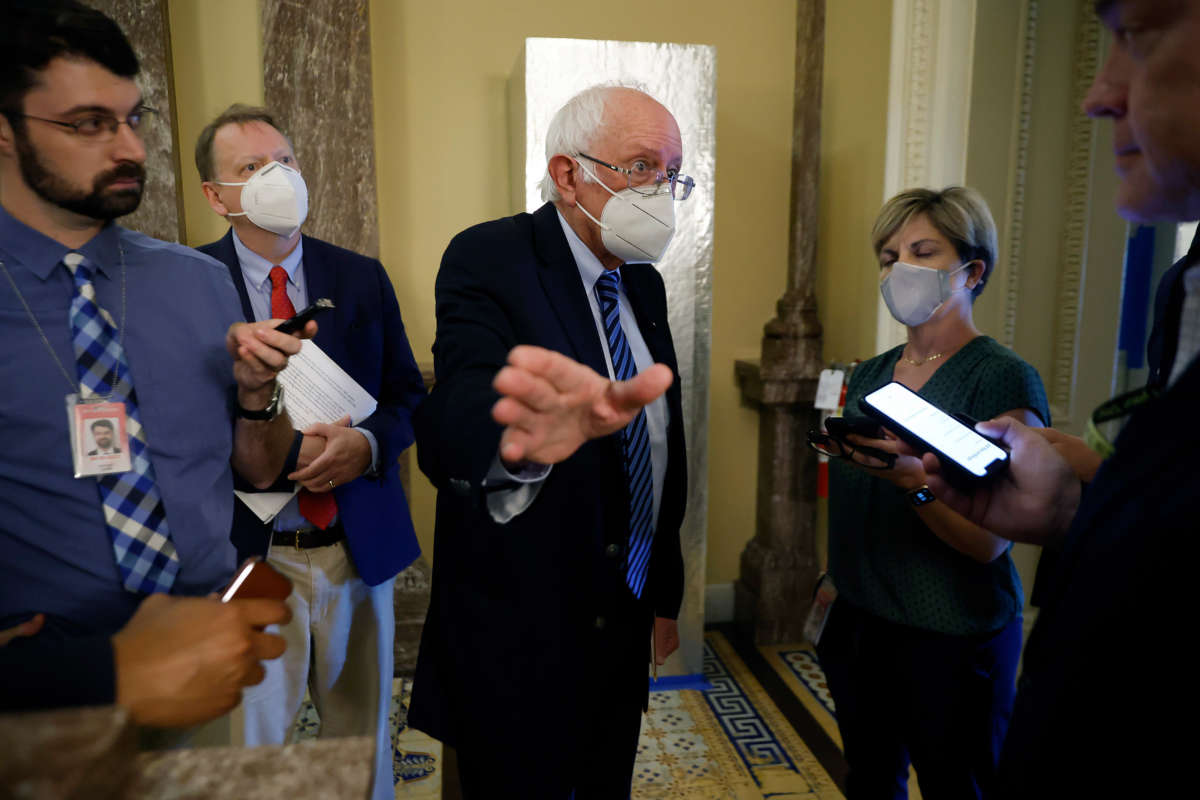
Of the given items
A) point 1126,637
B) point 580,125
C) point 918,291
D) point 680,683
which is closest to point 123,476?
point 580,125

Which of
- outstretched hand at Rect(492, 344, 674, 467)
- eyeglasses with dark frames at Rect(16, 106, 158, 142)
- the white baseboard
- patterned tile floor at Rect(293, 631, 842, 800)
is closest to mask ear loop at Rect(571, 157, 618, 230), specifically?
outstretched hand at Rect(492, 344, 674, 467)

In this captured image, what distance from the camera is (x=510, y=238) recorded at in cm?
151

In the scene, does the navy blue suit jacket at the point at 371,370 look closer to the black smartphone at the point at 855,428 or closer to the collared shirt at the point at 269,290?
the collared shirt at the point at 269,290

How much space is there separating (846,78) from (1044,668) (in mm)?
3299

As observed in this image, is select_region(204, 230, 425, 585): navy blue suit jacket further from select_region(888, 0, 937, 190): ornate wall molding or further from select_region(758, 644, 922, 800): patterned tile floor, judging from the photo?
select_region(888, 0, 937, 190): ornate wall molding

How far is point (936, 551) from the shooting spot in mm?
1734

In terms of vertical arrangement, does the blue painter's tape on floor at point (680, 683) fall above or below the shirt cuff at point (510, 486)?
below

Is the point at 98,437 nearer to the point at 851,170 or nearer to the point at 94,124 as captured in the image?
the point at 94,124

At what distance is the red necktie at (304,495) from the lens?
1.95 metres

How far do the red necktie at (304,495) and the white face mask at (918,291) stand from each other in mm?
1646

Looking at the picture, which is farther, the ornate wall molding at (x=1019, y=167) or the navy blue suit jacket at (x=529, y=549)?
the ornate wall molding at (x=1019, y=167)

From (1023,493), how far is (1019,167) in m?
2.10

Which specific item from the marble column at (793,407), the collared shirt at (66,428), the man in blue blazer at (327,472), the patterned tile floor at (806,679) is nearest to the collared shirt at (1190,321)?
the collared shirt at (66,428)

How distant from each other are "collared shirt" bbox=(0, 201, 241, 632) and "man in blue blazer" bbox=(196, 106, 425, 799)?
636 mm
